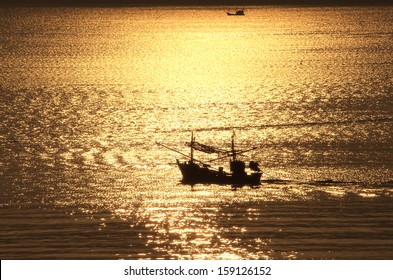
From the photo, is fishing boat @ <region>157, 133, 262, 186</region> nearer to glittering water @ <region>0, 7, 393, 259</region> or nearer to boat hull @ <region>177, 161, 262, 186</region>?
boat hull @ <region>177, 161, 262, 186</region>

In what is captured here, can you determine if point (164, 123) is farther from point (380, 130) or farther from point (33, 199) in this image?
point (33, 199)

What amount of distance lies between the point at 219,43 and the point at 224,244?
453ft

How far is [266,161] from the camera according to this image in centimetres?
6888

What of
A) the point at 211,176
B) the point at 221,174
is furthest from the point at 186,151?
the point at 221,174

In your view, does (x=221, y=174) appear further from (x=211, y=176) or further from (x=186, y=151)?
(x=186, y=151)

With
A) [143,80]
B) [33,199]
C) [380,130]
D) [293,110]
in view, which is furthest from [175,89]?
[33,199]

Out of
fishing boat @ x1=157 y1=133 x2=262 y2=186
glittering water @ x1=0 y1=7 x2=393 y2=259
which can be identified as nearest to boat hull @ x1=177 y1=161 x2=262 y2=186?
fishing boat @ x1=157 y1=133 x2=262 y2=186

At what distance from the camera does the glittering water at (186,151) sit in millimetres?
50094

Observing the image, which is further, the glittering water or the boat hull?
the boat hull

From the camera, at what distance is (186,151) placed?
237 feet

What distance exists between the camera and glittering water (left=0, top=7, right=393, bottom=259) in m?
50.1


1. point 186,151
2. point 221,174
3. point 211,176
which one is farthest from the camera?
point 186,151

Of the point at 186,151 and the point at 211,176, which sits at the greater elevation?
the point at 186,151

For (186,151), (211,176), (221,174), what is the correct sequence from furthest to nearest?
(186,151)
(211,176)
(221,174)
